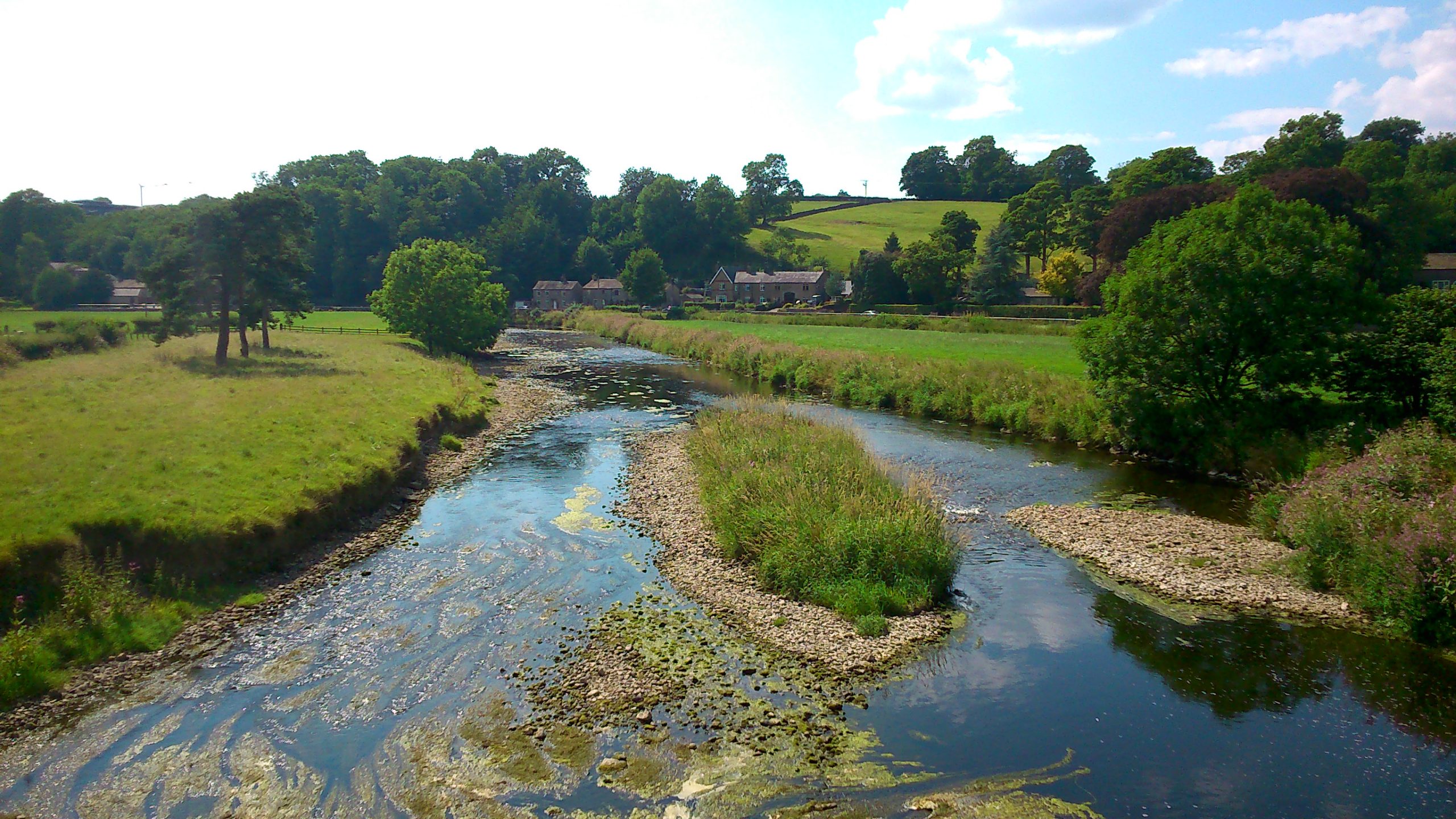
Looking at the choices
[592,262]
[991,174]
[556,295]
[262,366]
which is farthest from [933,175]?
[262,366]

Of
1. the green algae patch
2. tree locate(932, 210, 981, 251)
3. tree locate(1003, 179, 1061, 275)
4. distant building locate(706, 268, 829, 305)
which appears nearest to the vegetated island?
the green algae patch

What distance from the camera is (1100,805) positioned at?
9.03m

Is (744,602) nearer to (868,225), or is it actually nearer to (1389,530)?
(1389,530)

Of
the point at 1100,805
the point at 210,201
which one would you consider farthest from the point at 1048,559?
the point at 210,201

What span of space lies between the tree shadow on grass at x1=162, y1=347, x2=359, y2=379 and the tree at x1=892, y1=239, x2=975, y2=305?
182 feet

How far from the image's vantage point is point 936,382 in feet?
116

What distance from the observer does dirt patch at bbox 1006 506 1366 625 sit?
14477mm

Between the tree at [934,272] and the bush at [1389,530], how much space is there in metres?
61.3

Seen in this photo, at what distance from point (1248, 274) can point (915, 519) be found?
53.0 ft

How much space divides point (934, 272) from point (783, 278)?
3352 centimetres

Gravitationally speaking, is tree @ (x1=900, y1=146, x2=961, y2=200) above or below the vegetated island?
above

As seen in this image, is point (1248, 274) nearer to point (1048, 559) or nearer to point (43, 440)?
point (1048, 559)

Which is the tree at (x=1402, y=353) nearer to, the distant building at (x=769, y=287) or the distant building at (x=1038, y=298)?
the distant building at (x=1038, y=298)

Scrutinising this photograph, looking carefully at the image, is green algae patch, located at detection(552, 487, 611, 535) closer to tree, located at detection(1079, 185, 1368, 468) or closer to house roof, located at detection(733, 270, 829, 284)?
tree, located at detection(1079, 185, 1368, 468)
